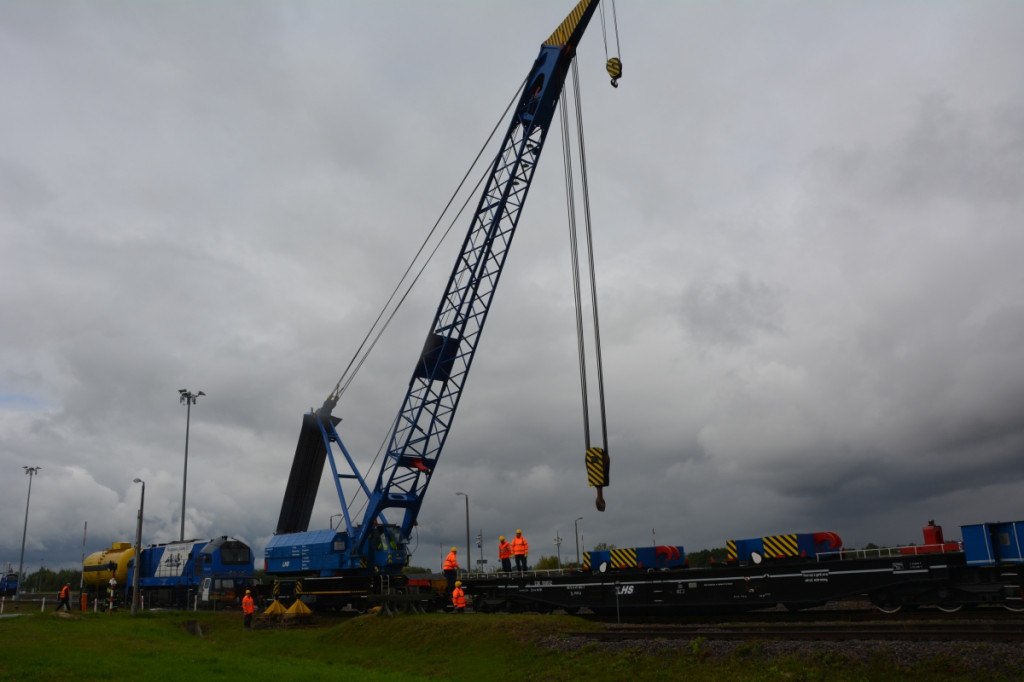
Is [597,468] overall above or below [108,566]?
above

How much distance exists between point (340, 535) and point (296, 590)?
137 inches

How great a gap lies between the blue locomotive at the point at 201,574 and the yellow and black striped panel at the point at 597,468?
87.8 ft

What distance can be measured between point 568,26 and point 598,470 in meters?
20.9

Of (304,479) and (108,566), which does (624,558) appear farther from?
(108,566)

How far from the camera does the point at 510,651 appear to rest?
2141 cm

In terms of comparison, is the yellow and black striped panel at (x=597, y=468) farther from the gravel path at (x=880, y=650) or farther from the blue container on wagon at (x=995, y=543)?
the blue container on wagon at (x=995, y=543)

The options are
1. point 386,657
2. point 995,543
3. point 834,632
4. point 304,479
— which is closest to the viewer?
point 834,632

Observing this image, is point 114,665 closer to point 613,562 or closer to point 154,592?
point 613,562

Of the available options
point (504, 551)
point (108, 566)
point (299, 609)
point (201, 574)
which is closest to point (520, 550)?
point (504, 551)

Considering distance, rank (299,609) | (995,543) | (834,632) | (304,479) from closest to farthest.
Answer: (834,632) → (995,543) → (299,609) → (304,479)

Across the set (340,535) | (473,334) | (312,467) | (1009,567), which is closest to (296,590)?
(340,535)

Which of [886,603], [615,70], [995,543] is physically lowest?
[886,603]

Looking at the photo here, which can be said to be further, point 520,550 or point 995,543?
point 520,550

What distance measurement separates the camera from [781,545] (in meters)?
24.2
